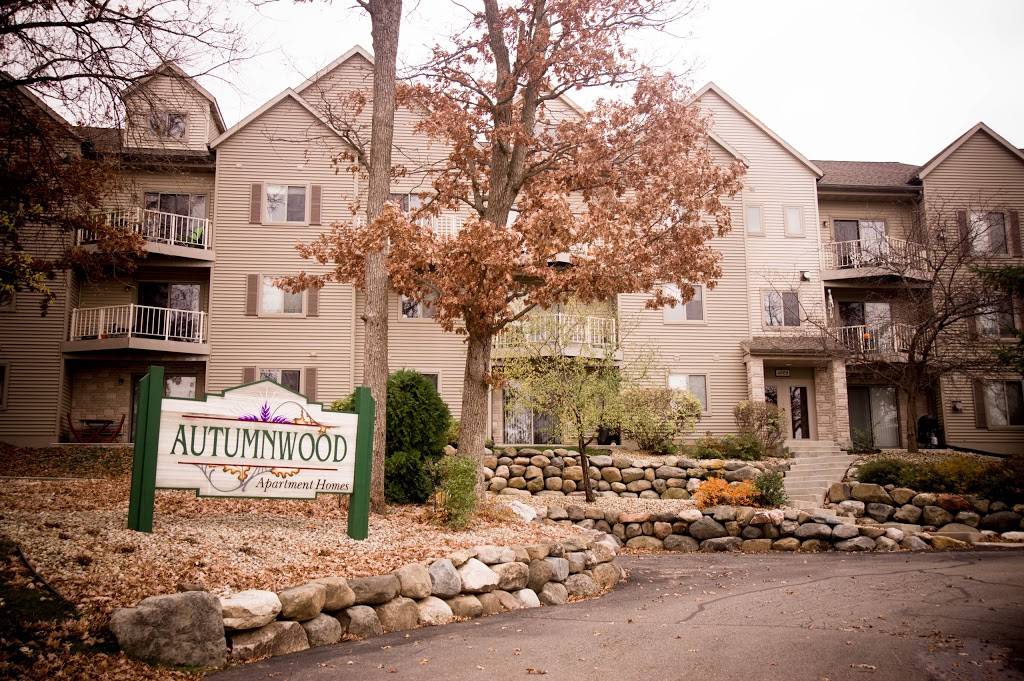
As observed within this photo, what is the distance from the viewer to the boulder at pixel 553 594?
912 cm

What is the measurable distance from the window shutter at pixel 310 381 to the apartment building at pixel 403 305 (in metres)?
0.06

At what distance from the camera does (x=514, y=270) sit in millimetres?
11234

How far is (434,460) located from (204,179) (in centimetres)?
1658

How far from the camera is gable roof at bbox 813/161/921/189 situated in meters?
26.5

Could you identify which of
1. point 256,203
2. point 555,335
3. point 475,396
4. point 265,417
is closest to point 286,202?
point 256,203

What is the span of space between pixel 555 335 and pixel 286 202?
1021 centimetres

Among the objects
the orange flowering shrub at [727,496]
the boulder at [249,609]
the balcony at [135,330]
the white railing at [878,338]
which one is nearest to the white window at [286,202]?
the balcony at [135,330]

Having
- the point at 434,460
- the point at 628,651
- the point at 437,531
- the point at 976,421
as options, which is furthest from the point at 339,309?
the point at 976,421

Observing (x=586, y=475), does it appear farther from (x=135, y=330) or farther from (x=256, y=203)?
(x=135, y=330)

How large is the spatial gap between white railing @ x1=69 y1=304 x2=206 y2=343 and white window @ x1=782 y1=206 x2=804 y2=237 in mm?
19235

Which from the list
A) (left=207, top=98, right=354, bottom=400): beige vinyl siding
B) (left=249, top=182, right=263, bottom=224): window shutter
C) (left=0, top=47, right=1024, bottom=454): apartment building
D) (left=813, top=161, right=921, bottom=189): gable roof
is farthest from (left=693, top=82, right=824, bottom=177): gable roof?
(left=249, top=182, right=263, bottom=224): window shutter

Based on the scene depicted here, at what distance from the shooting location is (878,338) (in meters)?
25.1

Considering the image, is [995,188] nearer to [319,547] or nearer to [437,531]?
[437,531]

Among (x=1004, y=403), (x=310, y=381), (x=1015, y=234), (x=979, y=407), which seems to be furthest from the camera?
(x=1015, y=234)
